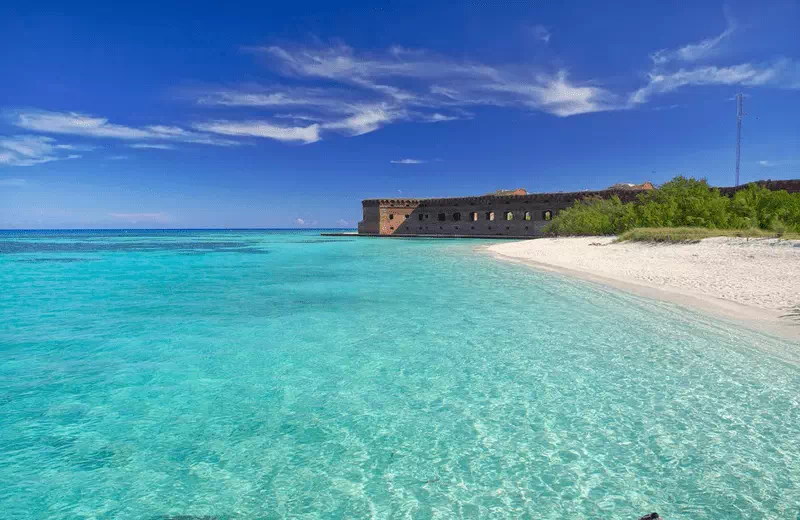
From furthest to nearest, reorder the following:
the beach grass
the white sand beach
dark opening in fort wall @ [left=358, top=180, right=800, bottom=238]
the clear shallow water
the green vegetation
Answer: dark opening in fort wall @ [left=358, top=180, right=800, bottom=238] → the green vegetation → the beach grass → the white sand beach → the clear shallow water

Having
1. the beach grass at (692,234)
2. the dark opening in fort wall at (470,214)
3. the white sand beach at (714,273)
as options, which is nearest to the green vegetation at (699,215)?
the beach grass at (692,234)

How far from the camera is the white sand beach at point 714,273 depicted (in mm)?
7855

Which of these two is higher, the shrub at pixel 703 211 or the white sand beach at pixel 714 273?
the shrub at pixel 703 211

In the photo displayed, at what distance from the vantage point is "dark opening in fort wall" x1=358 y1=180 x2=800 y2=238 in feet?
154

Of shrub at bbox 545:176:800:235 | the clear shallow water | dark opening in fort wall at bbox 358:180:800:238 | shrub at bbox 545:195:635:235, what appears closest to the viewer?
the clear shallow water

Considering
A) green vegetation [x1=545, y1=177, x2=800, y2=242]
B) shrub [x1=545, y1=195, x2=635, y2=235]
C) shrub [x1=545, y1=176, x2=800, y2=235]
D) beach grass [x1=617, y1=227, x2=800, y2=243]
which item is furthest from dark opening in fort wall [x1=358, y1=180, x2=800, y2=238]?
beach grass [x1=617, y1=227, x2=800, y2=243]

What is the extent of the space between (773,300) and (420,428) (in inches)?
315

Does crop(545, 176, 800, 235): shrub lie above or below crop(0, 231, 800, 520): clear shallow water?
above

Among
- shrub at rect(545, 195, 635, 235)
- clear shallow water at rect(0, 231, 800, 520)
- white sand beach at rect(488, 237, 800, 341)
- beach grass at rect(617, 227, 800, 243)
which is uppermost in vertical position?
shrub at rect(545, 195, 635, 235)

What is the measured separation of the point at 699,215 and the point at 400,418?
24.2m

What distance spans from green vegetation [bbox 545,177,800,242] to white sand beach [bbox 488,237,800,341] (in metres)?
1.53

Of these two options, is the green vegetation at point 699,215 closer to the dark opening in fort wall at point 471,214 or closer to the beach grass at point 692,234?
the beach grass at point 692,234

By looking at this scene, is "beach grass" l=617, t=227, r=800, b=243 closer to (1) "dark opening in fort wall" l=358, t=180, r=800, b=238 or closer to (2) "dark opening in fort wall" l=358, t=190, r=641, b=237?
(1) "dark opening in fort wall" l=358, t=180, r=800, b=238

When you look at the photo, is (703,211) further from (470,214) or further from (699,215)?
(470,214)
